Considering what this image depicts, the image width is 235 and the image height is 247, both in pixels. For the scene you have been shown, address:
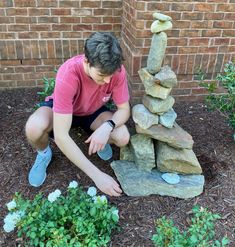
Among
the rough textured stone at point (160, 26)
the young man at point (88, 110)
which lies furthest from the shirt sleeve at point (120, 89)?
the rough textured stone at point (160, 26)

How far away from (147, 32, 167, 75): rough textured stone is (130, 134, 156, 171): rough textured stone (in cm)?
53

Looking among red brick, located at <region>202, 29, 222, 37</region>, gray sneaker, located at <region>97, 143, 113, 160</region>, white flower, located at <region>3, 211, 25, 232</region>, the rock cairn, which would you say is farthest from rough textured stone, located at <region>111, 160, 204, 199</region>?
red brick, located at <region>202, 29, 222, 37</region>

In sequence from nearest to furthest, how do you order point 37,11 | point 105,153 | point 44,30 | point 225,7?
point 105,153, point 225,7, point 37,11, point 44,30

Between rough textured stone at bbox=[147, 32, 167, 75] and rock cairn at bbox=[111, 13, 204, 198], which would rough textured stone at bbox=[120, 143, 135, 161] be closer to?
rock cairn at bbox=[111, 13, 204, 198]

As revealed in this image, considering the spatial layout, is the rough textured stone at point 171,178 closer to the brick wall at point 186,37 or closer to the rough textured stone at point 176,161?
the rough textured stone at point 176,161

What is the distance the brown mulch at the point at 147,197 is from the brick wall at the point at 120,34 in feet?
1.66

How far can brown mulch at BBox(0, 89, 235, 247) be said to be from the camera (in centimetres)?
237

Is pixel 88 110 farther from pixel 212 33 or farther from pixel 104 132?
pixel 212 33

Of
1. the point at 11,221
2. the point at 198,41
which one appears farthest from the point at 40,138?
the point at 198,41

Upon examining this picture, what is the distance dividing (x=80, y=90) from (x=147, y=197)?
95cm

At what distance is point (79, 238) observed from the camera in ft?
6.81

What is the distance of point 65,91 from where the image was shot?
7.55 feet

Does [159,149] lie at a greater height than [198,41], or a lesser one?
lesser

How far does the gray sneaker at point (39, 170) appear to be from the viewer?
2.60 m
